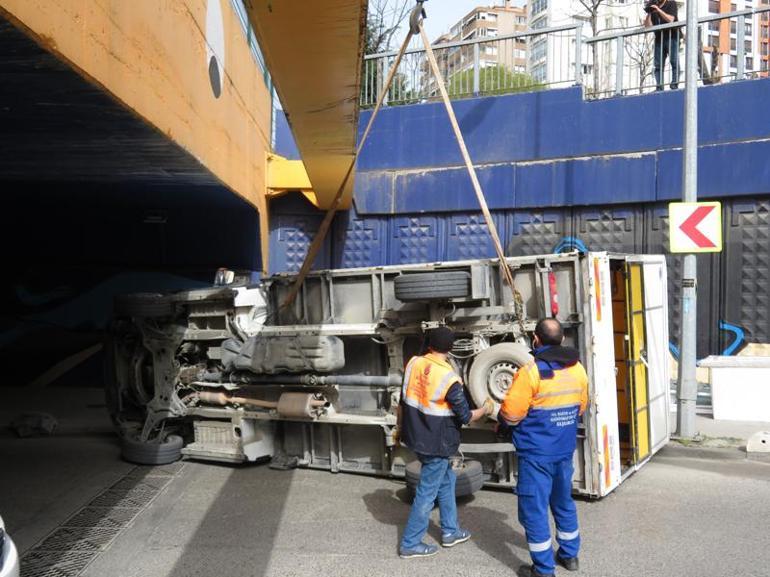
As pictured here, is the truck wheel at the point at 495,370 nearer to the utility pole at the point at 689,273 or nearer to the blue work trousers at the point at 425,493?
the blue work trousers at the point at 425,493

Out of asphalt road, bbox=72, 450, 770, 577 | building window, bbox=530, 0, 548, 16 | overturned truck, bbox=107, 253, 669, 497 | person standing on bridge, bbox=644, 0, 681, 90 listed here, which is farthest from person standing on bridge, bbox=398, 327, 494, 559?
building window, bbox=530, 0, 548, 16

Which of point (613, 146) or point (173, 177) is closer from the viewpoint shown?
point (173, 177)

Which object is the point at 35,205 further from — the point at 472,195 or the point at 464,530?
the point at 464,530

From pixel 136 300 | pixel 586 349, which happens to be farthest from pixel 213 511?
pixel 586 349

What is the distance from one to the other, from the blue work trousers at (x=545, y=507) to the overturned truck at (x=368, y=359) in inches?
50.5

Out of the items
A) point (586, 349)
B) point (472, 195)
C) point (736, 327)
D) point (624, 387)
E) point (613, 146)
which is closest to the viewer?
point (586, 349)

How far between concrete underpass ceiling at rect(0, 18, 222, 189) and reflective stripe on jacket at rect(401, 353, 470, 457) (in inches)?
122

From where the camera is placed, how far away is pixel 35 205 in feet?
37.0

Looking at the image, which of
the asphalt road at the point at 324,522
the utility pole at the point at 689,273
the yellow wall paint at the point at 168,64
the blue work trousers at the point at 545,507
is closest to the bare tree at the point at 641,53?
the utility pole at the point at 689,273

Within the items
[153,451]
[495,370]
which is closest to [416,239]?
[153,451]

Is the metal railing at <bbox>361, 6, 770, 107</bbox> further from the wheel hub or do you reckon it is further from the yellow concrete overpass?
the wheel hub

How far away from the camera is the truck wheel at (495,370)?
5660mm

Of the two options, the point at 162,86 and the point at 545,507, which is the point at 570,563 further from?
the point at 162,86

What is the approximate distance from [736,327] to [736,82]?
371 cm
